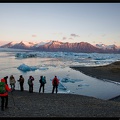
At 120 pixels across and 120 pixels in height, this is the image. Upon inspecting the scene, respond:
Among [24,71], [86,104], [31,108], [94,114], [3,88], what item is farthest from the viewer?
[24,71]

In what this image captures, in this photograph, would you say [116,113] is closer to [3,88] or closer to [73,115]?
[73,115]

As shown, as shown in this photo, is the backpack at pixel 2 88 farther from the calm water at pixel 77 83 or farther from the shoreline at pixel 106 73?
the shoreline at pixel 106 73

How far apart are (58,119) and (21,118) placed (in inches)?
66.5

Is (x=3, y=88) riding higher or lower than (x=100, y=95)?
higher

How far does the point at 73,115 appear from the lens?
39.9ft

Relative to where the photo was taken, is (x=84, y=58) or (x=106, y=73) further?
(x=84, y=58)

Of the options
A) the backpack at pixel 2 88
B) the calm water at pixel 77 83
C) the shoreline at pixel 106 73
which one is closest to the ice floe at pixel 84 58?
the shoreline at pixel 106 73

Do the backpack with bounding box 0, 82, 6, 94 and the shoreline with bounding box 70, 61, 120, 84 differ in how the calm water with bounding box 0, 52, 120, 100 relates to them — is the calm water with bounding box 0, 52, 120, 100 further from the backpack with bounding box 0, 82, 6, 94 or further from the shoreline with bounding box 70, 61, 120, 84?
the backpack with bounding box 0, 82, 6, 94

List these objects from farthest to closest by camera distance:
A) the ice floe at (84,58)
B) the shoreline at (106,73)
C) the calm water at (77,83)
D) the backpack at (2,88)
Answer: the ice floe at (84,58)
the shoreline at (106,73)
the calm water at (77,83)
the backpack at (2,88)

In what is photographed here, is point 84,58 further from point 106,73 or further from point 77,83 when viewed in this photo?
point 77,83

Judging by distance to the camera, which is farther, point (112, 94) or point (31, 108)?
point (112, 94)

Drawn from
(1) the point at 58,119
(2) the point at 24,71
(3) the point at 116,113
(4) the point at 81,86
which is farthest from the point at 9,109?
(2) the point at 24,71

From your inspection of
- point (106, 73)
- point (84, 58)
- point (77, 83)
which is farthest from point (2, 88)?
point (84, 58)

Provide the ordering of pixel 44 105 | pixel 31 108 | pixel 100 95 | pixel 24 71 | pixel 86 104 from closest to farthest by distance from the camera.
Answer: pixel 31 108 < pixel 44 105 < pixel 86 104 < pixel 100 95 < pixel 24 71
